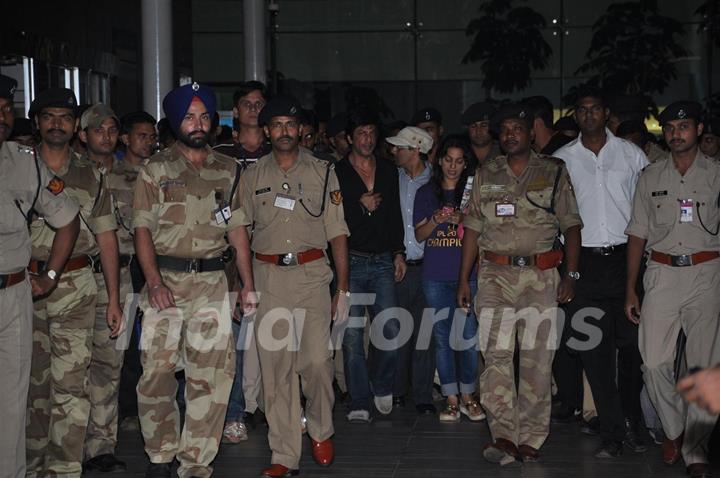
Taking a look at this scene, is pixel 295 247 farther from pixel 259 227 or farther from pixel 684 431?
pixel 684 431

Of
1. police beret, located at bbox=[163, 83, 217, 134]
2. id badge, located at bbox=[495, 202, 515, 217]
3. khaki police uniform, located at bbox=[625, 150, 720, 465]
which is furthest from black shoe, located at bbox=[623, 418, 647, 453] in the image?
police beret, located at bbox=[163, 83, 217, 134]

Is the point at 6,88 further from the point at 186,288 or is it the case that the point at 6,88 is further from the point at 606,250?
the point at 606,250

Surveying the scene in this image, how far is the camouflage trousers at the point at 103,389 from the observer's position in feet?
24.2

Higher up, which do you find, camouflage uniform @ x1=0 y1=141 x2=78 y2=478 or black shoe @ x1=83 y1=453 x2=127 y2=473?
camouflage uniform @ x1=0 y1=141 x2=78 y2=478

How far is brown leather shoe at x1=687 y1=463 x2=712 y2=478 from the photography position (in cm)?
702

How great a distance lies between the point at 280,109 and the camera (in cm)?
726

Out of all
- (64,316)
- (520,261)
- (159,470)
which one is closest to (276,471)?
(159,470)

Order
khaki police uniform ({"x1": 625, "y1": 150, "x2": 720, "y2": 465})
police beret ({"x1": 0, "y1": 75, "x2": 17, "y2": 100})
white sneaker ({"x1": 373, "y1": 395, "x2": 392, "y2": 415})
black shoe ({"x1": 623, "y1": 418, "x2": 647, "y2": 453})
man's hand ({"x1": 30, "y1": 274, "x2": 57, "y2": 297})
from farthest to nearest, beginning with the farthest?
white sneaker ({"x1": 373, "y1": 395, "x2": 392, "y2": 415}), black shoe ({"x1": 623, "y1": 418, "x2": 647, "y2": 453}), khaki police uniform ({"x1": 625, "y1": 150, "x2": 720, "y2": 465}), man's hand ({"x1": 30, "y1": 274, "x2": 57, "y2": 297}), police beret ({"x1": 0, "y1": 75, "x2": 17, "y2": 100})

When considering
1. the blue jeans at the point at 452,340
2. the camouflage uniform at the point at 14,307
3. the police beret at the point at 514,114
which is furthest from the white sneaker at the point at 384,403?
the camouflage uniform at the point at 14,307

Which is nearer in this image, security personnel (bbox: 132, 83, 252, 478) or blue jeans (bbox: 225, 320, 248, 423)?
security personnel (bbox: 132, 83, 252, 478)

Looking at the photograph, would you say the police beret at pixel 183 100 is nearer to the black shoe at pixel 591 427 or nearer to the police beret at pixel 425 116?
the police beret at pixel 425 116

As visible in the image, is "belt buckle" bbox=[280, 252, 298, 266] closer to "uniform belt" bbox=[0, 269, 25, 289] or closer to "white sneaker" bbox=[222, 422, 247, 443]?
"white sneaker" bbox=[222, 422, 247, 443]

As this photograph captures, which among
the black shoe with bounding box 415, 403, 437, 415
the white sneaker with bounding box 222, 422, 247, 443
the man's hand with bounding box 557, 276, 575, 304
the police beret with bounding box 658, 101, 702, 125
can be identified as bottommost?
the black shoe with bounding box 415, 403, 437, 415

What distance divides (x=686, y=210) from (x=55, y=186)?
3743 mm
